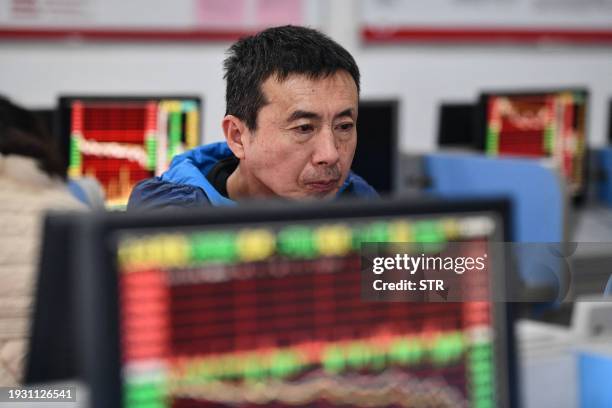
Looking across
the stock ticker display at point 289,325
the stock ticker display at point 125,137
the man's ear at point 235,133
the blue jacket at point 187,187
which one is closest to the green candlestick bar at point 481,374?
the stock ticker display at point 289,325

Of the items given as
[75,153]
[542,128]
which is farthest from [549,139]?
[75,153]

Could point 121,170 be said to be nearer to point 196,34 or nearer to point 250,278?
point 196,34

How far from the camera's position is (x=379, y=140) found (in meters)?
3.33

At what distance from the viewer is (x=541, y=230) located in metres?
3.38

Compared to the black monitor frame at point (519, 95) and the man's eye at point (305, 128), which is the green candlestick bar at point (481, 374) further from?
the black monitor frame at point (519, 95)

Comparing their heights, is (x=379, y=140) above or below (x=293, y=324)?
above

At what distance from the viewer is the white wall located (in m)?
4.21

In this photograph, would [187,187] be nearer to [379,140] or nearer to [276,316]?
[276,316]

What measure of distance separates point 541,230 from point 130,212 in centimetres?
280

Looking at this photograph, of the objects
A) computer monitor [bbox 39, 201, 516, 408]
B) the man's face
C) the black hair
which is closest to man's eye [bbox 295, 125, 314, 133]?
the man's face

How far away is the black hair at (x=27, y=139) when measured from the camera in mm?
1747

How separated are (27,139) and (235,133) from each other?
40cm

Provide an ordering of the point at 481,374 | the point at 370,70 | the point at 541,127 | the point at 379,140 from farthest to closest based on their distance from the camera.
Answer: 1. the point at 370,70
2. the point at 541,127
3. the point at 379,140
4. the point at 481,374

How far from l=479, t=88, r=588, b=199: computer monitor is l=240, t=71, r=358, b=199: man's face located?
6.59 ft
